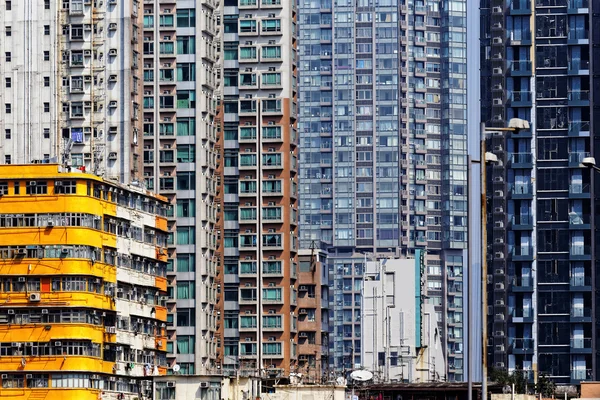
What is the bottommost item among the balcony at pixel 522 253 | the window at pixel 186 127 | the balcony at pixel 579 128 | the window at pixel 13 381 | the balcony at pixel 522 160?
the window at pixel 13 381

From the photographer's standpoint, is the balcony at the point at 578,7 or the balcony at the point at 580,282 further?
the balcony at the point at 578,7

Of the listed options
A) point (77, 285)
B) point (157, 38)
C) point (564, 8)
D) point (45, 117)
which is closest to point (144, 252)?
point (77, 285)

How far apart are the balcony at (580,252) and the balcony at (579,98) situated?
15.0m

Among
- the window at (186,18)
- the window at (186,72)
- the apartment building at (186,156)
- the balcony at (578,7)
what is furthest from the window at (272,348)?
the balcony at (578,7)

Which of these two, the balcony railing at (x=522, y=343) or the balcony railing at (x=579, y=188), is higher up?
the balcony railing at (x=579, y=188)

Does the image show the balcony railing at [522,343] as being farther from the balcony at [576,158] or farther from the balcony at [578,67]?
the balcony at [578,67]

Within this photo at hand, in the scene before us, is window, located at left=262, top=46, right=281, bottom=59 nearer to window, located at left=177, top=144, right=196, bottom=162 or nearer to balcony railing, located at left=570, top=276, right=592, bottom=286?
window, located at left=177, top=144, right=196, bottom=162

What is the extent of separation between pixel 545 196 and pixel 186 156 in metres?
38.9

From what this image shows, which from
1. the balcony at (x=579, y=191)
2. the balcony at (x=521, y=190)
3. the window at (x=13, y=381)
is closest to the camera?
the window at (x=13, y=381)

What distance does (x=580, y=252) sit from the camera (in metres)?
180

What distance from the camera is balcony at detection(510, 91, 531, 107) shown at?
182375 mm

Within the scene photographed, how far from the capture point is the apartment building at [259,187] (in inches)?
7372

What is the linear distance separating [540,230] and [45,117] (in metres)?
52.5

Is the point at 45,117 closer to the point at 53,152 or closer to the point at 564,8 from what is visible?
the point at 53,152
